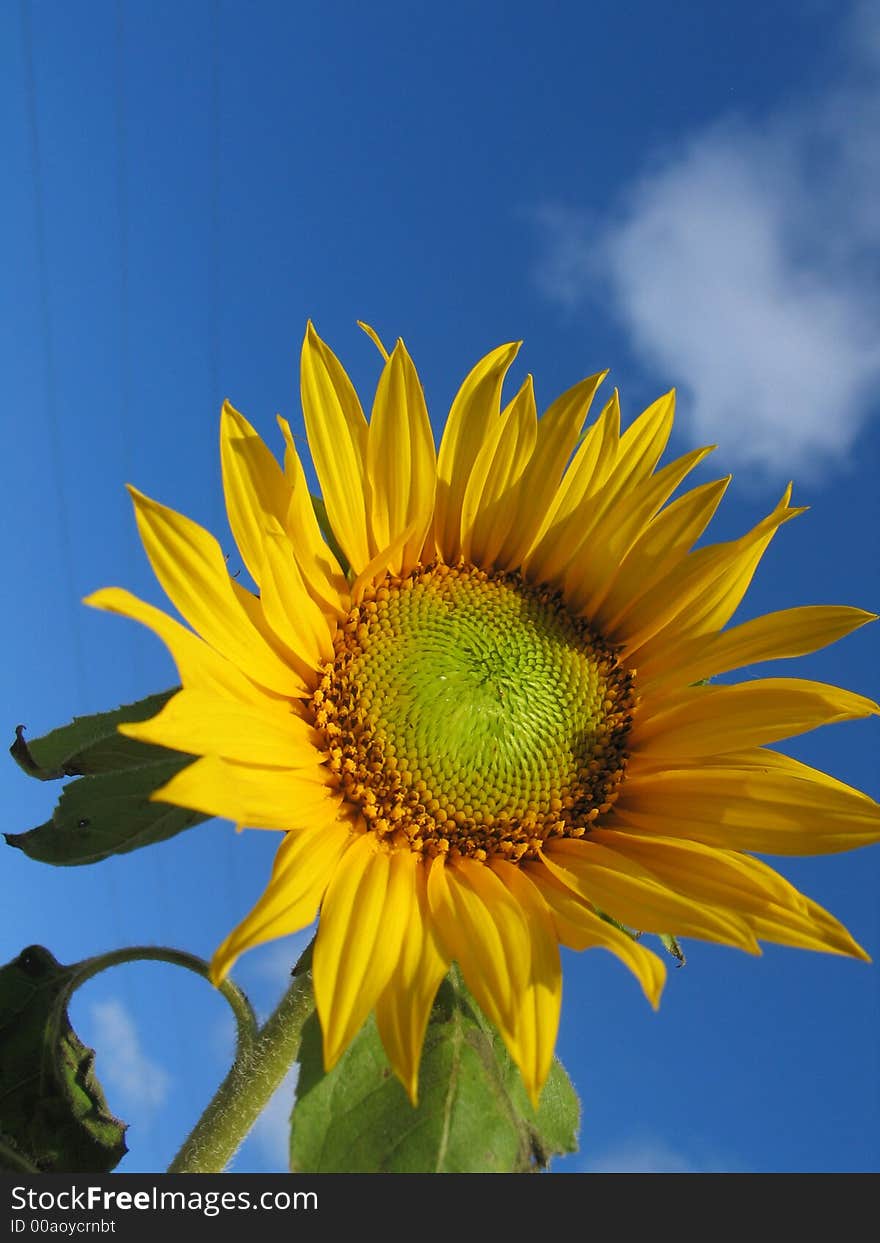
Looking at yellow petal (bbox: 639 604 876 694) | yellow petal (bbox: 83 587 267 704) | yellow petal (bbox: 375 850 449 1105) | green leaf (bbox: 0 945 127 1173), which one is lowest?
green leaf (bbox: 0 945 127 1173)

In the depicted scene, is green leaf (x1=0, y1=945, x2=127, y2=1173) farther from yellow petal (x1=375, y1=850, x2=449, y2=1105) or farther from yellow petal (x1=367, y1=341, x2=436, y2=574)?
yellow petal (x1=367, y1=341, x2=436, y2=574)

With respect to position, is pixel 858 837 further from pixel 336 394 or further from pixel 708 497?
pixel 336 394

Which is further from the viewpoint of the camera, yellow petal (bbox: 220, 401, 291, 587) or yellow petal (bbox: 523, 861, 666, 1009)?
→ yellow petal (bbox: 220, 401, 291, 587)

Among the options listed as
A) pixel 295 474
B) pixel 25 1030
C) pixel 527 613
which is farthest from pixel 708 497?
pixel 25 1030

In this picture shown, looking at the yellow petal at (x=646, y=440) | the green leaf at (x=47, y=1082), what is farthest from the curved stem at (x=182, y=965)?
the yellow petal at (x=646, y=440)

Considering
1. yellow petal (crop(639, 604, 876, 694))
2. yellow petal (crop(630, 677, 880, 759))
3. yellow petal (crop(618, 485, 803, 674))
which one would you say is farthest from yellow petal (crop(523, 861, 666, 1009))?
yellow petal (crop(618, 485, 803, 674))
